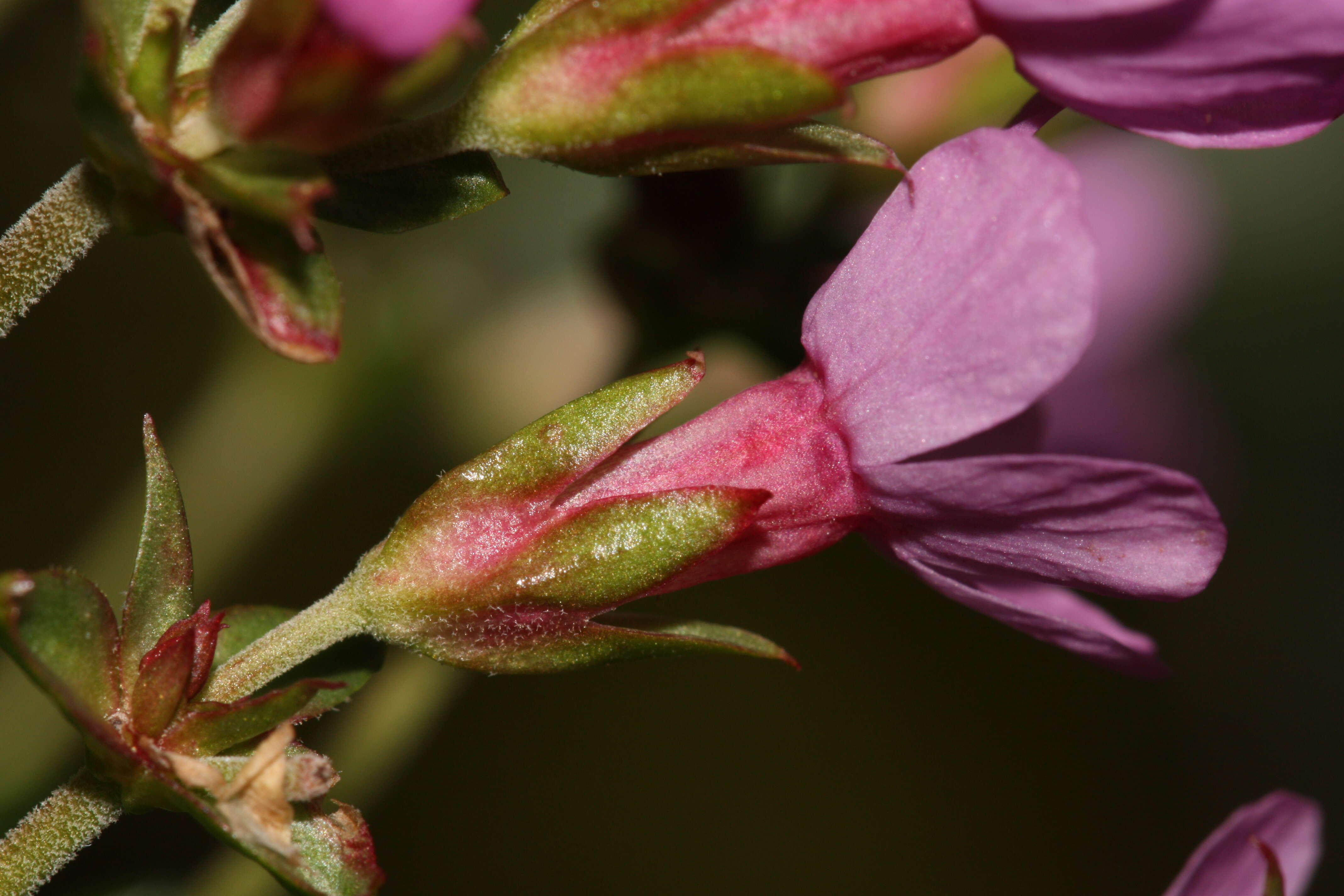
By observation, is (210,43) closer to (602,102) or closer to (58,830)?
(602,102)


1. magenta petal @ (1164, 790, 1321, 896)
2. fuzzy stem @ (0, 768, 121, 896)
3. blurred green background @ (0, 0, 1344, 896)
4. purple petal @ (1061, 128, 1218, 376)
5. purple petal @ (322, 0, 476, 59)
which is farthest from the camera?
purple petal @ (1061, 128, 1218, 376)

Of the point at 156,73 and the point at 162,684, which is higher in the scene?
the point at 156,73

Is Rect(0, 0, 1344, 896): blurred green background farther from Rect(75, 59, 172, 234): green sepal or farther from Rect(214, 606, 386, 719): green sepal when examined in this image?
Rect(75, 59, 172, 234): green sepal

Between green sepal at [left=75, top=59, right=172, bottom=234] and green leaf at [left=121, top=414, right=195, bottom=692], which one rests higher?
green sepal at [left=75, top=59, right=172, bottom=234]

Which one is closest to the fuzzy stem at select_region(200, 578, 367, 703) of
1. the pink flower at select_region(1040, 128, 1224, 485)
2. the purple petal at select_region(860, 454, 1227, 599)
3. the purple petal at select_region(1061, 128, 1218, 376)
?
the purple petal at select_region(860, 454, 1227, 599)

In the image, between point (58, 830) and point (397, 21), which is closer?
point (397, 21)

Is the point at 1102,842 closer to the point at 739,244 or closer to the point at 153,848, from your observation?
the point at 739,244

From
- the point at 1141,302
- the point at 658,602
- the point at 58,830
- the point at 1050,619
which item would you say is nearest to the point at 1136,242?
the point at 1141,302
